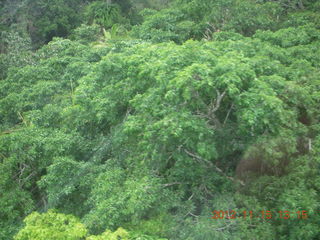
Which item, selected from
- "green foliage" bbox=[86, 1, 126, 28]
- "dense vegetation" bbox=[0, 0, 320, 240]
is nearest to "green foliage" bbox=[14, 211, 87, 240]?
"dense vegetation" bbox=[0, 0, 320, 240]

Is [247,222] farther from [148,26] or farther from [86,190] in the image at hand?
[148,26]

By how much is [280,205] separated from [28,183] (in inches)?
248

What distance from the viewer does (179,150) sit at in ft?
22.3

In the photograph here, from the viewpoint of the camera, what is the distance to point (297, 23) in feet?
39.8

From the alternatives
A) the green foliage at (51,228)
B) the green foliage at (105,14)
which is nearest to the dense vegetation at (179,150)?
the green foliage at (51,228)

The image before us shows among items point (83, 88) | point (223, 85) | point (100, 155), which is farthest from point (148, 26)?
point (223, 85)
